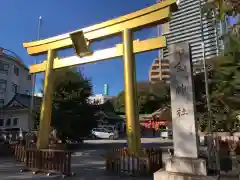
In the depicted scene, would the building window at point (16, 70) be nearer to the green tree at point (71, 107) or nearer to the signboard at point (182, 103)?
the green tree at point (71, 107)

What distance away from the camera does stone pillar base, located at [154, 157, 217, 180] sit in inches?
246

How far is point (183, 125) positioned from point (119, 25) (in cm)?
561

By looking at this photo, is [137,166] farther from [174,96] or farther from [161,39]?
[161,39]

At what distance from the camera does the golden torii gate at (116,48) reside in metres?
9.68

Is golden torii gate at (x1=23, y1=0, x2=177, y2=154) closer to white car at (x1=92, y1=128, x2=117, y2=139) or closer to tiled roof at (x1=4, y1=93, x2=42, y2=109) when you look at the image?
tiled roof at (x1=4, y1=93, x2=42, y2=109)

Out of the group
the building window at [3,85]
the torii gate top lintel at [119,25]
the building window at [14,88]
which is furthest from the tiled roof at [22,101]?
the torii gate top lintel at [119,25]

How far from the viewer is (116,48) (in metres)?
10.7

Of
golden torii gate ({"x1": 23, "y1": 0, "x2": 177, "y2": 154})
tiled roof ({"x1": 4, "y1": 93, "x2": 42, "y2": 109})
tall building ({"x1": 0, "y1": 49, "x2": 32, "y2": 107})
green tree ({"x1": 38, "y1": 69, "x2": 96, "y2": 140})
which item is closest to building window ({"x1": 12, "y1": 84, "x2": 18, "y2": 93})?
tall building ({"x1": 0, "y1": 49, "x2": 32, "y2": 107})

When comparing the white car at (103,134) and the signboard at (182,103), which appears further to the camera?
the white car at (103,134)

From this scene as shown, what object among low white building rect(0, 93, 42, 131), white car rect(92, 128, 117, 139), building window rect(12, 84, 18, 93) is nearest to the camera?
low white building rect(0, 93, 42, 131)

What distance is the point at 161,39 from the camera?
382 inches

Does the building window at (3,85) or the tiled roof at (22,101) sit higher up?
the building window at (3,85)

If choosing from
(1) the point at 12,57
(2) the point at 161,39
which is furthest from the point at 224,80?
(1) the point at 12,57

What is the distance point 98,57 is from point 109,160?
450 cm
